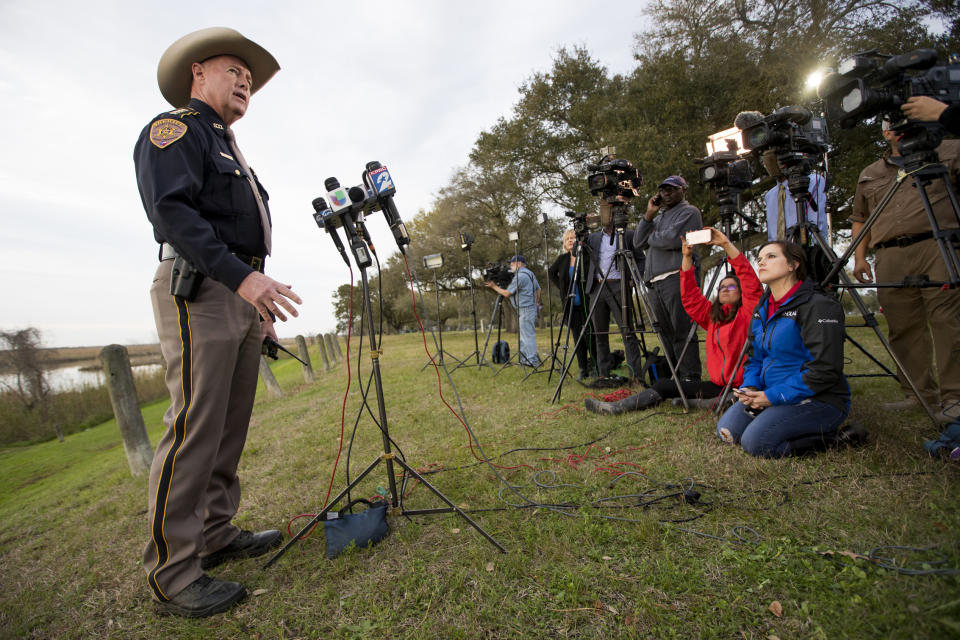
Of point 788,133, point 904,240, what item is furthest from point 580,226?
point 904,240

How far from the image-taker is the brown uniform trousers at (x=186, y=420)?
5.54ft

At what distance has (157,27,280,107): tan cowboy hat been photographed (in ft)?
6.46

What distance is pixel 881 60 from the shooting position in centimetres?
208

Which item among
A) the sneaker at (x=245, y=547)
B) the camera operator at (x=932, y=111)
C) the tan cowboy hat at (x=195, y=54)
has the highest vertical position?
the tan cowboy hat at (x=195, y=54)

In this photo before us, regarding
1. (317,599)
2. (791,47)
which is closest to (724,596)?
(317,599)

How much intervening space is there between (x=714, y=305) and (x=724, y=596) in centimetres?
247

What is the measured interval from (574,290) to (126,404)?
488 cm

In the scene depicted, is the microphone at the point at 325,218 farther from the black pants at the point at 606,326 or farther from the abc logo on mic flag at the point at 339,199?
the black pants at the point at 606,326

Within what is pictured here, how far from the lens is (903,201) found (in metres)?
3.10

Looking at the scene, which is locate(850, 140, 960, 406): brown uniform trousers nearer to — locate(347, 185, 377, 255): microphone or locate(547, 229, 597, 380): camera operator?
locate(547, 229, 597, 380): camera operator

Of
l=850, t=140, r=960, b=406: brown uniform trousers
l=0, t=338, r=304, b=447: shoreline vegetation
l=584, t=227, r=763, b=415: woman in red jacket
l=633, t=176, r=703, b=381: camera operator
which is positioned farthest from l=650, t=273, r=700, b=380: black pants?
l=0, t=338, r=304, b=447: shoreline vegetation

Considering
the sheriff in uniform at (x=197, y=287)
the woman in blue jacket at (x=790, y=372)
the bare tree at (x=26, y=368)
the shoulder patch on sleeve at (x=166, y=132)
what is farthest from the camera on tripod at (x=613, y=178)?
the bare tree at (x=26, y=368)

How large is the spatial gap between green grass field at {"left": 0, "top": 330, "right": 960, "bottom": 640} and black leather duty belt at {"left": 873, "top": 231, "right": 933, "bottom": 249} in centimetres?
123

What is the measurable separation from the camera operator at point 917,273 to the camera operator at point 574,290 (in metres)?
2.65
